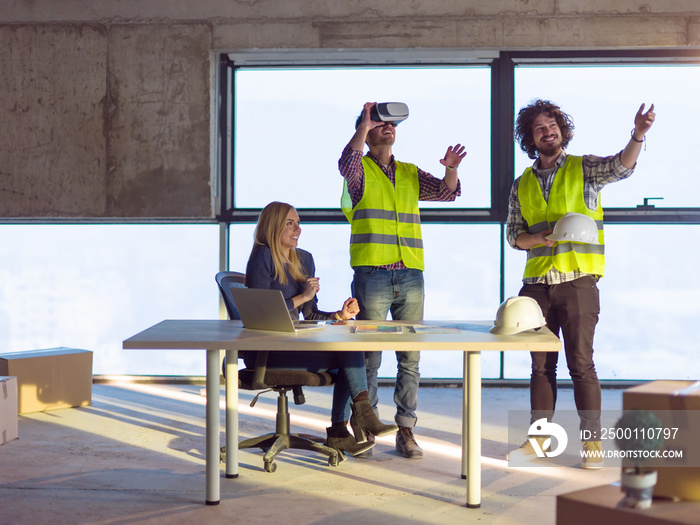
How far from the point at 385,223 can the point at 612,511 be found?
2262 millimetres

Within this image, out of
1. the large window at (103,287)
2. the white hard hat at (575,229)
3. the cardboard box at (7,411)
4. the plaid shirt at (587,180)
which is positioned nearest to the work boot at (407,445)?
the plaid shirt at (587,180)

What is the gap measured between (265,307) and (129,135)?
2992 mm

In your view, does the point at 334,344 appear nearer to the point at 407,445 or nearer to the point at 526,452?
the point at 407,445

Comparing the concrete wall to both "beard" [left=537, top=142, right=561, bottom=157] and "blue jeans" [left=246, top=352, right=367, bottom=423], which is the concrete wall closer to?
"beard" [left=537, top=142, right=561, bottom=157]

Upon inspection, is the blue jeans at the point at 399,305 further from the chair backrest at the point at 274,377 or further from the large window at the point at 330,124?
the large window at the point at 330,124

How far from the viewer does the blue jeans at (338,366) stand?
303cm

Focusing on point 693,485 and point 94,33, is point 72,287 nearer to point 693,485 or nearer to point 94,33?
point 94,33

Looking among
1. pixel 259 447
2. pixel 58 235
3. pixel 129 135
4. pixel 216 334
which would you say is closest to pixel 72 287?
pixel 58 235

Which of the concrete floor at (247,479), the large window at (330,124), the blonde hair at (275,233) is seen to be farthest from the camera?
the large window at (330,124)

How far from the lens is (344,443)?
3.18m

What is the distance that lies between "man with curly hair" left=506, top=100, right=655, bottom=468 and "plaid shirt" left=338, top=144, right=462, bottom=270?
37cm

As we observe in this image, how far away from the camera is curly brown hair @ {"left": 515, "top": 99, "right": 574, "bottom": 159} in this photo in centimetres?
334

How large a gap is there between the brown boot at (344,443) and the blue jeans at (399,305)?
10.9 inches

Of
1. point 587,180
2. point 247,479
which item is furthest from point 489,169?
point 247,479
